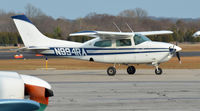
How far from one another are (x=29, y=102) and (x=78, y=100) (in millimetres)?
7031

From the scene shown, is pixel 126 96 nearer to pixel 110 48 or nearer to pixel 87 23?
pixel 110 48

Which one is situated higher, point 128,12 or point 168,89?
point 128,12

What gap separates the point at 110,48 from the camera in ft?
68.8

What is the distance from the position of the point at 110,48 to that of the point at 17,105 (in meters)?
16.2

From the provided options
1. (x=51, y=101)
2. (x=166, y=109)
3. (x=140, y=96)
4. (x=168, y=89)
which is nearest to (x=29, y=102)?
(x=166, y=109)

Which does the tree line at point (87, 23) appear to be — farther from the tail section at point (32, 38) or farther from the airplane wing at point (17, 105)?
the airplane wing at point (17, 105)

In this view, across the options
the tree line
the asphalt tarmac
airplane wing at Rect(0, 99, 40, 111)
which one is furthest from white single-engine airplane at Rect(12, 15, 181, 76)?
the tree line

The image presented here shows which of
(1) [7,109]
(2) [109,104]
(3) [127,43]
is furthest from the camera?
(3) [127,43]

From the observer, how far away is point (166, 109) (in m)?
10.2

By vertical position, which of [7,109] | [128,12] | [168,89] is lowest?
[168,89]

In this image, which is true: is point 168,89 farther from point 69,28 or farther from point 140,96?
point 69,28

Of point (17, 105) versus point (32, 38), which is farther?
point (32, 38)

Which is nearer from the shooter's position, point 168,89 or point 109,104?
point 109,104

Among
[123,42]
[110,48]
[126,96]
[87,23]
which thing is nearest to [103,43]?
[110,48]
